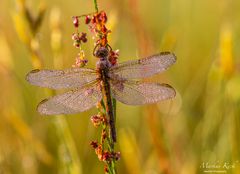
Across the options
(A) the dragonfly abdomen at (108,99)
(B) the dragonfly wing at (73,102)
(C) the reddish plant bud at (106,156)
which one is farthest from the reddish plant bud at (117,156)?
(B) the dragonfly wing at (73,102)

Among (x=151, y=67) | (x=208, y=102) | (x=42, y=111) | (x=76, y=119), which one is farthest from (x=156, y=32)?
(x=42, y=111)

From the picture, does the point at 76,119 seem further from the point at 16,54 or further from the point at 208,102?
the point at 208,102

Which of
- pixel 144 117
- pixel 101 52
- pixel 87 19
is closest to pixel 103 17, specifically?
pixel 87 19

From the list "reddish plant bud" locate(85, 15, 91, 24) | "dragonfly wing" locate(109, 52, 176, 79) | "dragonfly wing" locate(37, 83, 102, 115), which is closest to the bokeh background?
"dragonfly wing" locate(109, 52, 176, 79)

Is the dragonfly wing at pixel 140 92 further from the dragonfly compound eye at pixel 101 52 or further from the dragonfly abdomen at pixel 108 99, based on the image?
the dragonfly compound eye at pixel 101 52

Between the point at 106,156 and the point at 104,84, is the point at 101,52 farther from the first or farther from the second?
the point at 106,156
